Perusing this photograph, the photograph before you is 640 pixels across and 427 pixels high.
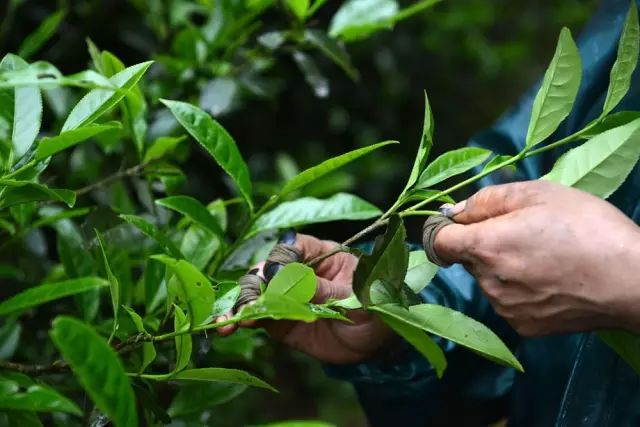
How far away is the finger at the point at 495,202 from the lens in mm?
547

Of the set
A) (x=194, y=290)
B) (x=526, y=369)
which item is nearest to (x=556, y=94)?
(x=194, y=290)

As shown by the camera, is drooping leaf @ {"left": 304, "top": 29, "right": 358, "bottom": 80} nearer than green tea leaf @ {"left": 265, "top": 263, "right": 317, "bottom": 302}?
No

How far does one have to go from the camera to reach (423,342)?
544 mm

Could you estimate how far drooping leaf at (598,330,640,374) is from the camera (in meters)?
0.60

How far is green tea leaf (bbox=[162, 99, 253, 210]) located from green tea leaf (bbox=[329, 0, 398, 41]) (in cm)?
33

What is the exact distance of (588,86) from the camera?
89 centimetres

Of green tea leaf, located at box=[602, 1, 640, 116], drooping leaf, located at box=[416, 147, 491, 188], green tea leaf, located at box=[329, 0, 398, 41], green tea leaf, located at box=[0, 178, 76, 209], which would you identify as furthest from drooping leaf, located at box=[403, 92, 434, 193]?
green tea leaf, located at box=[329, 0, 398, 41]

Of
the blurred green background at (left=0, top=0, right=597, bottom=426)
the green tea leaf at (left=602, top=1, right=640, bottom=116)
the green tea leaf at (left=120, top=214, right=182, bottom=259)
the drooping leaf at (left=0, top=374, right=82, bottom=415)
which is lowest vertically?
the blurred green background at (left=0, top=0, right=597, bottom=426)

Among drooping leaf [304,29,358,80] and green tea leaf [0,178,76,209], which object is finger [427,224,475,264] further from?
drooping leaf [304,29,358,80]

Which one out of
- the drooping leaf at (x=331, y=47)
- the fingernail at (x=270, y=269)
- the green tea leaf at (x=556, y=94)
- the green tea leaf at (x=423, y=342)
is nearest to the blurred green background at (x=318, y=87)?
the drooping leaf at (x=331, y=47)

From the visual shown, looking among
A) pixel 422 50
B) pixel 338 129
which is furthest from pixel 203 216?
pixel 422 50

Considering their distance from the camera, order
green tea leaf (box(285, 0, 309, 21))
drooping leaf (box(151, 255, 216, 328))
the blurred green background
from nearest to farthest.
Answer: drooping leaf (box(151, 255, 216, 328)) < green tea leaf (box(285, 0, 309, 21)) < the blurred green background

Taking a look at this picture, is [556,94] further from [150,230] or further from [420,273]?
[150,230]

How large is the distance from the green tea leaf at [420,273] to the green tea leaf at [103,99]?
0.24 meters
